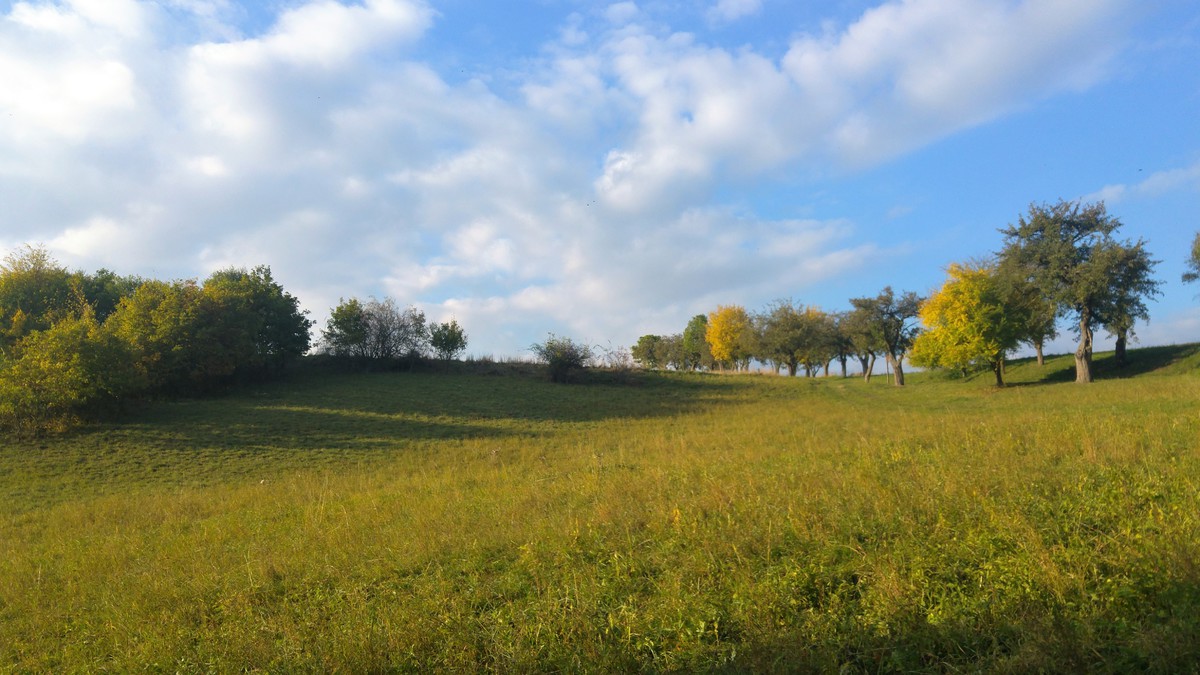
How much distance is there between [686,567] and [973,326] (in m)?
41.7

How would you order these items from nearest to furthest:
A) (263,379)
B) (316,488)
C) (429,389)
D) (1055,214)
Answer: (316,488)
(1055,214)
(429,389)
(263,379)

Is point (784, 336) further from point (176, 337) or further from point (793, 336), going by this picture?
point (176, 337)

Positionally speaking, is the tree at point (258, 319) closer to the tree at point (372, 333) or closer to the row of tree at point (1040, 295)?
the tree at point (372, 333)

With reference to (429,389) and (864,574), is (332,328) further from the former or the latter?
(864,574)

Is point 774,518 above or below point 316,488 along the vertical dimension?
above

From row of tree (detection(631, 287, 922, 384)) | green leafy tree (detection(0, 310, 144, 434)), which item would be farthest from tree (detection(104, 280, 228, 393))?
row of tree (detection(631, 287, 922, 384))

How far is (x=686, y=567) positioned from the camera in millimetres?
5469

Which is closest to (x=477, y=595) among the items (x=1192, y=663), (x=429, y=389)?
(x=1192, y=663)

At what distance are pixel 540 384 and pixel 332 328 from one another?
69.0 feet

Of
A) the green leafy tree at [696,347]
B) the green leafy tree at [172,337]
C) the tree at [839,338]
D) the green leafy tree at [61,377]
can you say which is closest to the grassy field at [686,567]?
the green leafy tree at [61,377]

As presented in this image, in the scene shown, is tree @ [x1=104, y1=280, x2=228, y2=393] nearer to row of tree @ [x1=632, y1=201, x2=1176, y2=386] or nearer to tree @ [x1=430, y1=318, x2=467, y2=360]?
tree @ [x1=430, y1=318, x2=467, y2=360]

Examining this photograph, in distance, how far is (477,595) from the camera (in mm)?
5688

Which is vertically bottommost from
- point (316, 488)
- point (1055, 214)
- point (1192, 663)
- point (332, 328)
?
point (316, 488)

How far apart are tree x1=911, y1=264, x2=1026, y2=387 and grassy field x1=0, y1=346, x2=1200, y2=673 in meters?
32.1
